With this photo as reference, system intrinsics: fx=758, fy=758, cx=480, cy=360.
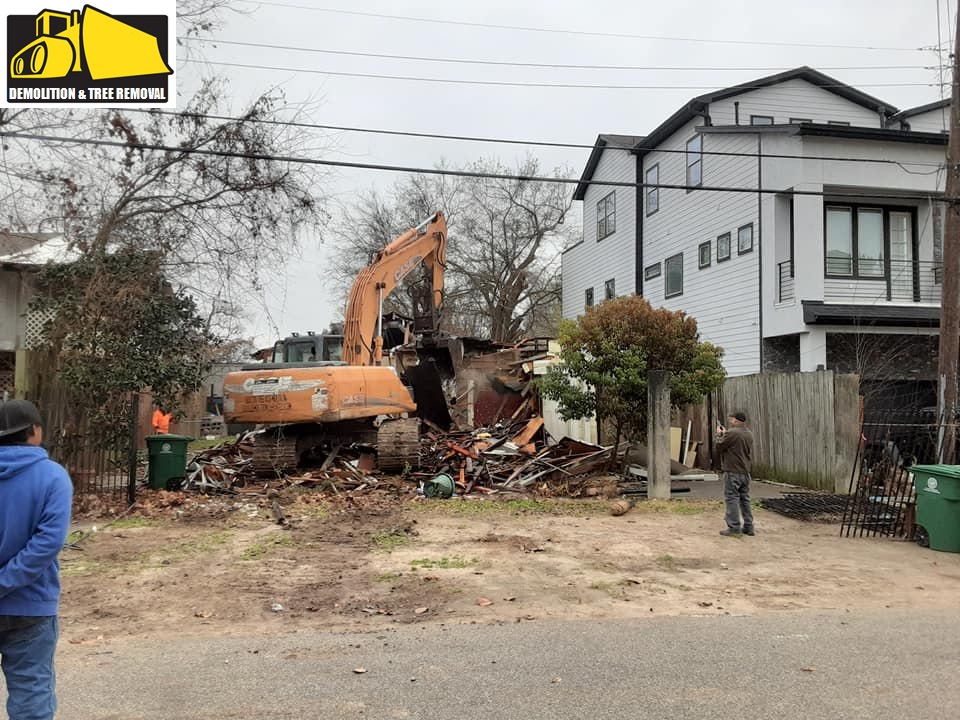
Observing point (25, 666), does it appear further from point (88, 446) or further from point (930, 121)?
point (930, 121)

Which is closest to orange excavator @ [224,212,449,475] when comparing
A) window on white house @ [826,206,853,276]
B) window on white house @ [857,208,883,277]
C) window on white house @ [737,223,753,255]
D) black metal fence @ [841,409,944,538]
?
black metal fence @ [841,409,944,538]

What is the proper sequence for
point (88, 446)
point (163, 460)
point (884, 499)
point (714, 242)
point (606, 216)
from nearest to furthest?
point (884, 499)
point (88, 446)
point (163, 460)
point (714, 242)
point (606, 216)

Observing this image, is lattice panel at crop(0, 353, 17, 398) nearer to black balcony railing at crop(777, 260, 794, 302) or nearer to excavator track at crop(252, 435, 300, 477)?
excavator track at crop(252, 435, 300, 477)

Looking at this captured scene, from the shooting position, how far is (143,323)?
11430mm

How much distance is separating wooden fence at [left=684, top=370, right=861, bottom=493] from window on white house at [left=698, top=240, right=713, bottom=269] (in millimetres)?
5877

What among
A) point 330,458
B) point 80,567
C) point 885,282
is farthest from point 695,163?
point 80,567

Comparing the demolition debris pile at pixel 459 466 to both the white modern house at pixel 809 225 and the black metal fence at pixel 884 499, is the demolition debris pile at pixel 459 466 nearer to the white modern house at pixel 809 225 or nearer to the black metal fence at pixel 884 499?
the black metal fence at pixel 884 499

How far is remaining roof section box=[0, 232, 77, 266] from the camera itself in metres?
14.1

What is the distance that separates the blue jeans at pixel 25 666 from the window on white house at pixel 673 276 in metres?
21.8

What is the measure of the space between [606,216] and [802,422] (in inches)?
587

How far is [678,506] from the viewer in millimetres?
12156

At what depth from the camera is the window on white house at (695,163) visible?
861 inches

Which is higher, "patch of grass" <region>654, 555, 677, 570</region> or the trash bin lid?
the trash bin lid

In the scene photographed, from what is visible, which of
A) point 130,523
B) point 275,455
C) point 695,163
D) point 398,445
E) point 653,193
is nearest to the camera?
point 130,523
